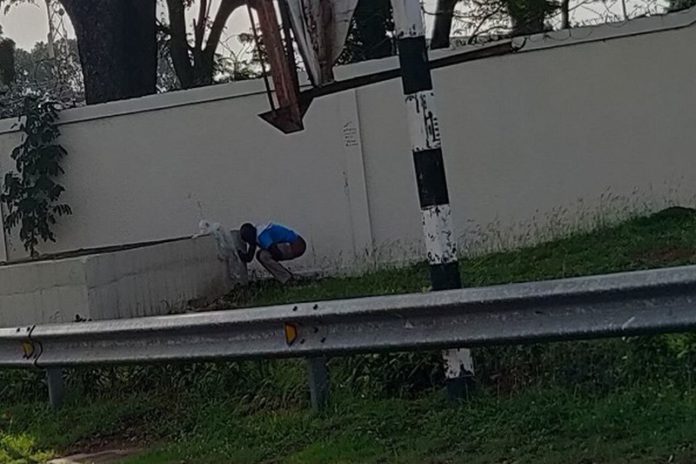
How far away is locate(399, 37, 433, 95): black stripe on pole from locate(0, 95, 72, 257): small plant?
690 centimetres

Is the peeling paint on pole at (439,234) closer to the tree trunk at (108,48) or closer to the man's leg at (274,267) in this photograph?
the man's leg at (274,267)

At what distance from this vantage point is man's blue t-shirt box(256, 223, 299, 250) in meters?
10.7

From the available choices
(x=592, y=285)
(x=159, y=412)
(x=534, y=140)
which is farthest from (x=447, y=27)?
(x=592, y=285)

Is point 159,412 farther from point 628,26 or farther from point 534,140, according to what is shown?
point 628,26

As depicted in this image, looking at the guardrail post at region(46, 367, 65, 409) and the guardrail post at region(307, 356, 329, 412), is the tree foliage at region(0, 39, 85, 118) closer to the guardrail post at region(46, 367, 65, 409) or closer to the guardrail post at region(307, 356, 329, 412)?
the guardrail post at region(46, 367, 65, 409)

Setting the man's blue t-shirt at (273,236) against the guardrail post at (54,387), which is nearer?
the guardrail post at (54,387)

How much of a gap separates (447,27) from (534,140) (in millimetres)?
2942

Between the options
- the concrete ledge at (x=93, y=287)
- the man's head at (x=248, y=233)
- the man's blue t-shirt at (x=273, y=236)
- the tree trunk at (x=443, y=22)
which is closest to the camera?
the concrete ledge at (x=93, y=287)

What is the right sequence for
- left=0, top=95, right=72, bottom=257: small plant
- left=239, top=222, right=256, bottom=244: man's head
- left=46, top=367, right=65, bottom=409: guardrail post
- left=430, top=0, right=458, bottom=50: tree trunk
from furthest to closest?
left=430, top=0, right=458, bottom=50: tree trunk, left=0, top=95, right=72, bottom=257: small plant, left=239, top=222, right=256, bottom=244: man's head, left=46, top=367, right=65, bottom=409: guardrail post

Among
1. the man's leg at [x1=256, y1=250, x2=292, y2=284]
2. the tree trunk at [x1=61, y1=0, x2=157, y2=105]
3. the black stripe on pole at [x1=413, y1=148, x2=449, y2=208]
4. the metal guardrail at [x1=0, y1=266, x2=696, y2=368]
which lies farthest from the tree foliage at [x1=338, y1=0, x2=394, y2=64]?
the black stripe on pole at [x1=413, y1=148, x2=449, y2=208]

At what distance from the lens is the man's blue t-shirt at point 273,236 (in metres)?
10.7

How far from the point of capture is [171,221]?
11617mm

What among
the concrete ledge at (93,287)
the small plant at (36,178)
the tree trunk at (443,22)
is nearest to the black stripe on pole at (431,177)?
the concrete ledge at (93,287)

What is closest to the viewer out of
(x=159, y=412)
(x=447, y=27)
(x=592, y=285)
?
(x=592, y=285)
